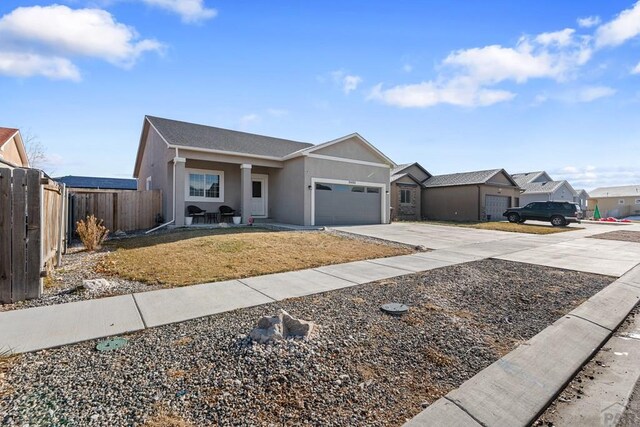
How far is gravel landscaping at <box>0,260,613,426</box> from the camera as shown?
91.0 inches

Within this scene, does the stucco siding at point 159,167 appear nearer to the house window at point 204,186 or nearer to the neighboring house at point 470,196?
the house window at point 204,186

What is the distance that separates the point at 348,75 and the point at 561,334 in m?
10.8

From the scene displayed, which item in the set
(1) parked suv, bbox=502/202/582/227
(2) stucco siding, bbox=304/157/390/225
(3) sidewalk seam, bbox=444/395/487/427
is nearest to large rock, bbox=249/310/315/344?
(3) sidewalk seam, bbox=444/395/487/427

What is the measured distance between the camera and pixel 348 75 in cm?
1215

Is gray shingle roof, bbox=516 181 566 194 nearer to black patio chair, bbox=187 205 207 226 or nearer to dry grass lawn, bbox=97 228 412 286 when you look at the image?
dry grass lawn, bbox=97 228 412 286

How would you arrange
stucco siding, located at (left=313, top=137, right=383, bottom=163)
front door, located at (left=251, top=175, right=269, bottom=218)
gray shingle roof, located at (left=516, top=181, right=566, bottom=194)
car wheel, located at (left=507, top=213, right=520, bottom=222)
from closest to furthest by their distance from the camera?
1. stucco siding, located at (left=313, top=137, right=383, bottom=163)
2. front door, located at (left=251, top=175, right=269, bottom=218)
3. car wheel, located at (left=507, top=213, right=520, bottom=222)
4. gray shingle roof, located at (left=516, top=181, right=566, bottom=194)

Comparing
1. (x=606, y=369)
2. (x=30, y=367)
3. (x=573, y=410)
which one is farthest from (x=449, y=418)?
(x=30, y=367)

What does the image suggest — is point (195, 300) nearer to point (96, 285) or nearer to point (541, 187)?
point (96, 285)

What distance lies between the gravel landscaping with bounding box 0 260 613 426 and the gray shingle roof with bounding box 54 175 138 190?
1564 inches

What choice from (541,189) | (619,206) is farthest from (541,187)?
(619,206)

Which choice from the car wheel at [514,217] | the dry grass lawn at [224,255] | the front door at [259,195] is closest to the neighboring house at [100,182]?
the front door at [259,195]

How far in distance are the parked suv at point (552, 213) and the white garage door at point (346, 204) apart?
11818 millimetres

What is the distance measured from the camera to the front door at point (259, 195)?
17938 mm

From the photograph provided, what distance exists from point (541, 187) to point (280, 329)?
133 ft
